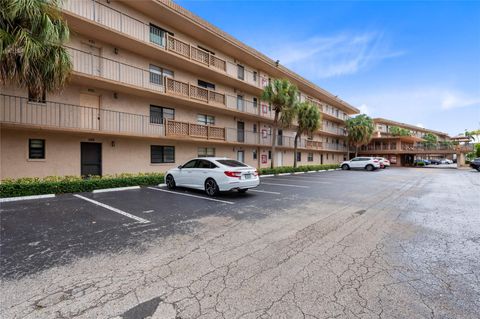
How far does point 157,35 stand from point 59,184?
10791 mm

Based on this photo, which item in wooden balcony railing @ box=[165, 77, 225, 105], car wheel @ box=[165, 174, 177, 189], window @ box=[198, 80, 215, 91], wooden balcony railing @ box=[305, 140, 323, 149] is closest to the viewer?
car wheel @ box=[165, 174, 177, 189]

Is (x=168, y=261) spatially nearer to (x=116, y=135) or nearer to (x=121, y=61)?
(x=116, y=135)

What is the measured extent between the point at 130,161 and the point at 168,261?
11.9 meters

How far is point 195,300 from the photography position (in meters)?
2.74

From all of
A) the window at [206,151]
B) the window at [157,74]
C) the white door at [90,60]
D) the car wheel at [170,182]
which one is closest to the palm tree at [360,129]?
the window at [206,151]

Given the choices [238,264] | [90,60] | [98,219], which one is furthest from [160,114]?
[238,264]

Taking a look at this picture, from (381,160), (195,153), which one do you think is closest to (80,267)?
(195,153)

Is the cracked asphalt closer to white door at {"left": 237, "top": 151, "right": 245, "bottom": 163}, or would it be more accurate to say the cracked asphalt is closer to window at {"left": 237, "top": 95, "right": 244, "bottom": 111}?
white door at {"left": 237, "top": 151, "right": 245, "bottom": 163}

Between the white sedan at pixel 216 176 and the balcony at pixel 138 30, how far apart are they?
842 cm

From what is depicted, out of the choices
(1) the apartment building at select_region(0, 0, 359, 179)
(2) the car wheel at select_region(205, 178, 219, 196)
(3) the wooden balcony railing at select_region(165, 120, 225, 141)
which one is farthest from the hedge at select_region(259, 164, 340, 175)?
(2) the car wheel at select_region(205, 178, 219, 196)

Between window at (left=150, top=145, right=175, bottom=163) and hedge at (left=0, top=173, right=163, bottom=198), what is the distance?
9.70ft

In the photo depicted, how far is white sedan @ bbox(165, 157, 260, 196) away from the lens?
920cm

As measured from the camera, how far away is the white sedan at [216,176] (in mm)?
9203

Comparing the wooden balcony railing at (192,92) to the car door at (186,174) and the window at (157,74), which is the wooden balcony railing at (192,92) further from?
the car door at (186,174)
